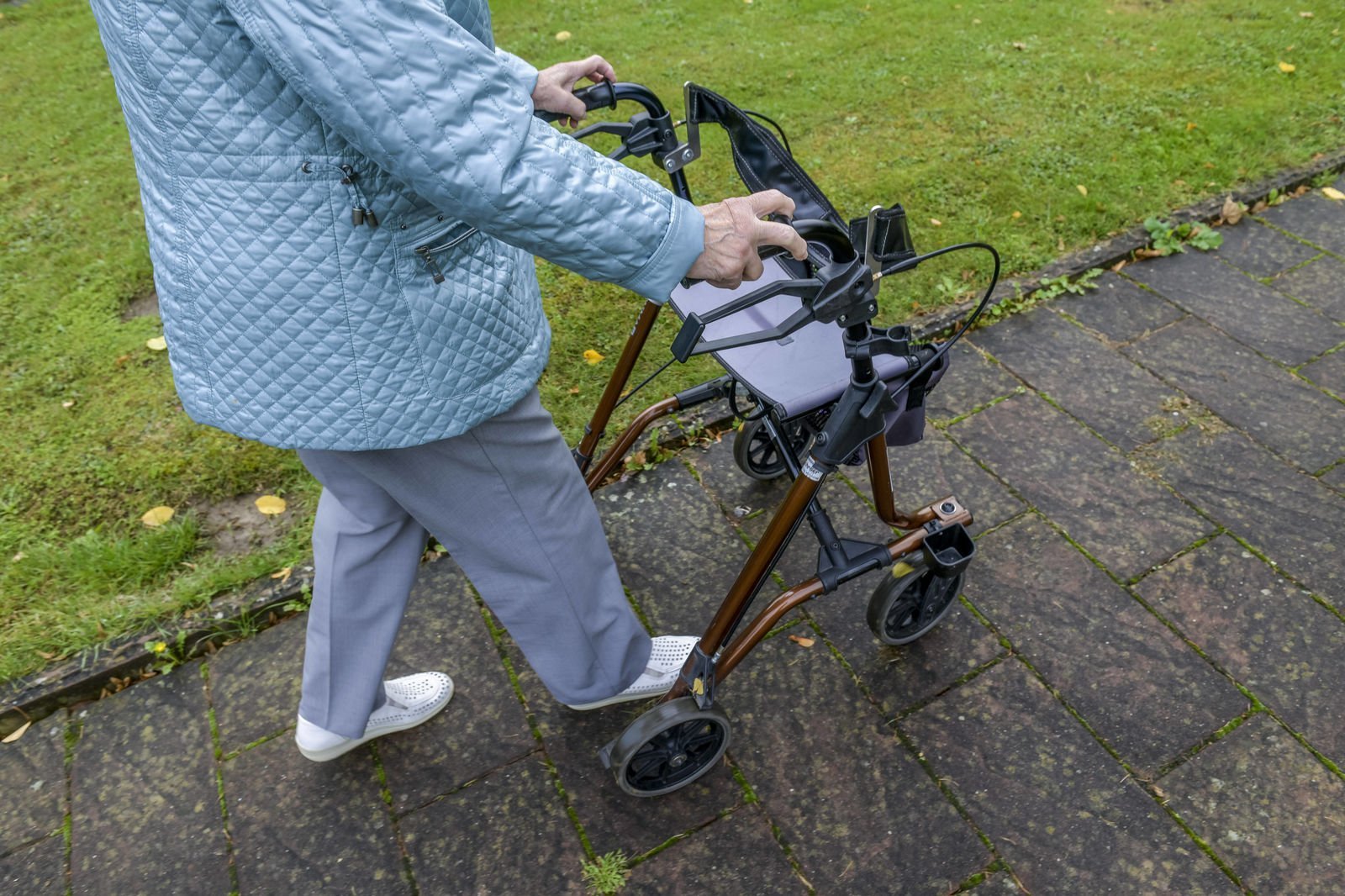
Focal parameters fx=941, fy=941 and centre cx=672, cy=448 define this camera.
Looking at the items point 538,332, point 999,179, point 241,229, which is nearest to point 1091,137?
point 999,179

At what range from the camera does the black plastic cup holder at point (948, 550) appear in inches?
87.4

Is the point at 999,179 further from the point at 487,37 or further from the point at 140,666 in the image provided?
the point at 140,666

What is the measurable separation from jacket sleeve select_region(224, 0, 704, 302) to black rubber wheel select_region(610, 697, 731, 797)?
102 centimetres

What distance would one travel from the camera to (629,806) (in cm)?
226

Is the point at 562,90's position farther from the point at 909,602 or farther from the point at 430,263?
the point at 909,602

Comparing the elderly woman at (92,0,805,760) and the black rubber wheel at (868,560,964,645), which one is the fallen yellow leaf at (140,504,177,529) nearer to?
the elderly woman at (92,0,805,760)

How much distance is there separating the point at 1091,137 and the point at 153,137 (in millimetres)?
4223

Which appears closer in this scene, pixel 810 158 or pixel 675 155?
pixel 675 155

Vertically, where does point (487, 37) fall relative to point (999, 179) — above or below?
above

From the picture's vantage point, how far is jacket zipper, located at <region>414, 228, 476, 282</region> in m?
1.51

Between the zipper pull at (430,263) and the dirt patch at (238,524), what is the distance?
169 centimetres

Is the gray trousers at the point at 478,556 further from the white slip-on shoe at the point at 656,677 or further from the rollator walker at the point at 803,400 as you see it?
the rollator walker at the point at 803,400

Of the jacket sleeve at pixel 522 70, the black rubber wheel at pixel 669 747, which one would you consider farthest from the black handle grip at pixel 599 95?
the black rubber wheel at pixel 669 747

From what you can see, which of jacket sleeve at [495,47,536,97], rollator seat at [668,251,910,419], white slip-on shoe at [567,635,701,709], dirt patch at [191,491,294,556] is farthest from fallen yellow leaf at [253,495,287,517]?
jacket sleeve at [495,47,536,97]
